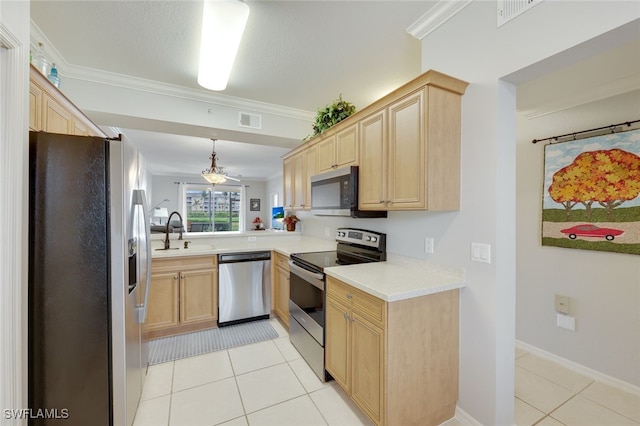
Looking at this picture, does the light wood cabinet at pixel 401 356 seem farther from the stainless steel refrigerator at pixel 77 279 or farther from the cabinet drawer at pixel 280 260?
the stainless steel refrigerator at pixel 77 279

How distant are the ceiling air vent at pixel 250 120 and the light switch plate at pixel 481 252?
2.63 metres

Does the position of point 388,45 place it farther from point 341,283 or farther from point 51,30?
point 51,30

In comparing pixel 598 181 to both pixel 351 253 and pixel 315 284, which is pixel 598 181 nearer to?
pixel 351 253

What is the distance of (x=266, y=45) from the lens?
2.09m

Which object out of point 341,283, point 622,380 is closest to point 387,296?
point 341,283

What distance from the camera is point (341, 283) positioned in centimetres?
183

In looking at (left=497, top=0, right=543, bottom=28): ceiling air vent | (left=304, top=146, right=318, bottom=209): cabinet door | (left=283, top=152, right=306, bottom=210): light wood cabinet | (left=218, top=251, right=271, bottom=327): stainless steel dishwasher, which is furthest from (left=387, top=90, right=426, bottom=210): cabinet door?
(left=218, top=251, right=271, bottom=327): stainless steel dishwasher

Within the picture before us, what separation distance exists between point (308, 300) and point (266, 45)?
2.14 meters

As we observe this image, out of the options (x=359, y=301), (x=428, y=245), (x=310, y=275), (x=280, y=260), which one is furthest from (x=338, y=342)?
→ (x=280, y=260)

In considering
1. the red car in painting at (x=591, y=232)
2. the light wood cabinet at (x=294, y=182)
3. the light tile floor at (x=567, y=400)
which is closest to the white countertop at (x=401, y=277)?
the light tile floor at (x=567, y=400)

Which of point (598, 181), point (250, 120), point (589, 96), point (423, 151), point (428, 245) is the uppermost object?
point (250, 120)

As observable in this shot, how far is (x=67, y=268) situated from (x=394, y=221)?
2.18m

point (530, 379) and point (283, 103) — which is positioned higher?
point (283, 103)

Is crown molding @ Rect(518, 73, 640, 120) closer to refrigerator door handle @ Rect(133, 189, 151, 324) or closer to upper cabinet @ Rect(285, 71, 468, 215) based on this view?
upper cabinet @ Rect(285, 71, 468, 215)
